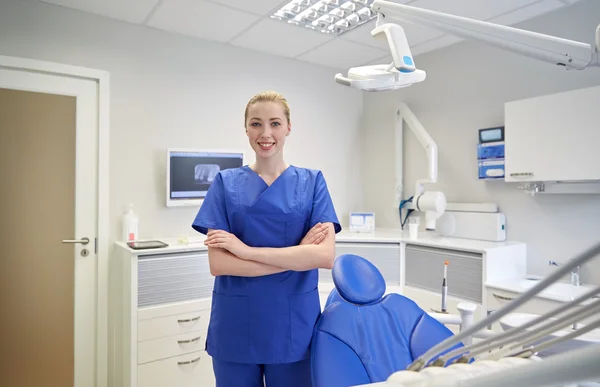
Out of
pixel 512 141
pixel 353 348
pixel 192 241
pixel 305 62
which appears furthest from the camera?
pixel 305 62

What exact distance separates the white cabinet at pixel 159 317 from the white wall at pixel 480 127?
6.31 feet

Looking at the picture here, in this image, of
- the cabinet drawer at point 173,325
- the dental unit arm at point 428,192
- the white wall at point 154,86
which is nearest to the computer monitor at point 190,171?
the white wall at point 154,86

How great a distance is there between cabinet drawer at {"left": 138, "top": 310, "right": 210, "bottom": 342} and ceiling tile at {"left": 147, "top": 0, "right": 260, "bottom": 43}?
6.16 feet

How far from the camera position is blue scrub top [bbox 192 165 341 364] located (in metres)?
1.32

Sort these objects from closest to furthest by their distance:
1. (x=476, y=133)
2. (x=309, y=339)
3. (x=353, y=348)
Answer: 1. (x=353, y=348)
2. (x=309, y=339)
3. (x=476, y=133)

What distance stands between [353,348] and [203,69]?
8.11 ft

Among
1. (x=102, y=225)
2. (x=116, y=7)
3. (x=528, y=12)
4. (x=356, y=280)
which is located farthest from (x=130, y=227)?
(x=528, y=12)

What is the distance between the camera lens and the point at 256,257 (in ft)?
4.23

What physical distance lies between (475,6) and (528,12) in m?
0.39

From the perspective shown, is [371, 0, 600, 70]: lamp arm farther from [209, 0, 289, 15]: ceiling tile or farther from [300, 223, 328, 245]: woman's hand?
[209, 0, 289, 15]: ceiling tile

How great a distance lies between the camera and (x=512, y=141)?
8.16 feet

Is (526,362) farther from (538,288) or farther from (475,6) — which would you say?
(475,6)

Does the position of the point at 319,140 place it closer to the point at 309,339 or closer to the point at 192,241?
the point at 192,241

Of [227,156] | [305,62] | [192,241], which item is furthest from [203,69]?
[192,241]
